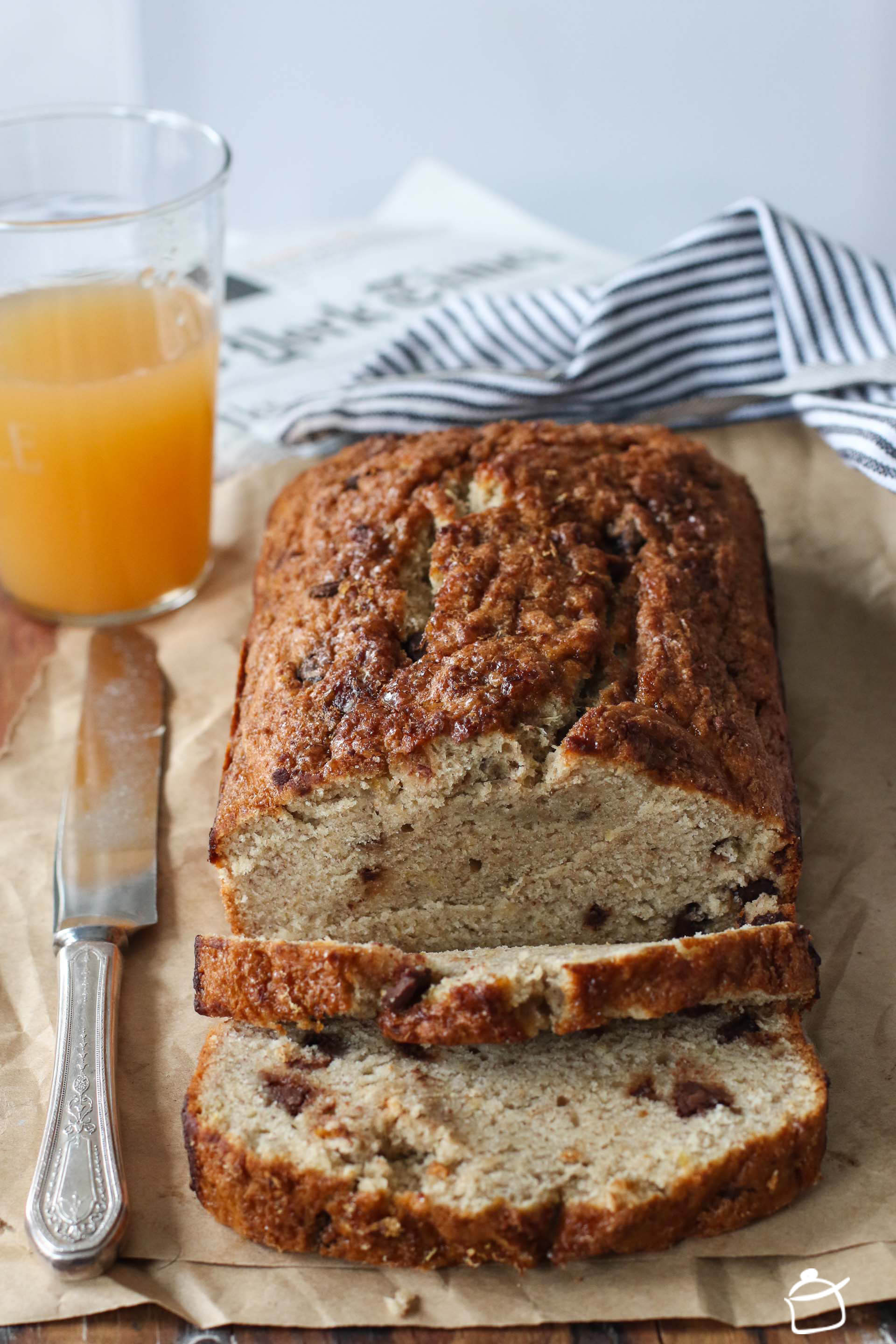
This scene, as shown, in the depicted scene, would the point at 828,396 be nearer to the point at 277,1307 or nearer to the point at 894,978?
the point at 894,978

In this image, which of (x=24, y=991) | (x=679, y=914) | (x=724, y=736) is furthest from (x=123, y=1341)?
(x=724, y=736)

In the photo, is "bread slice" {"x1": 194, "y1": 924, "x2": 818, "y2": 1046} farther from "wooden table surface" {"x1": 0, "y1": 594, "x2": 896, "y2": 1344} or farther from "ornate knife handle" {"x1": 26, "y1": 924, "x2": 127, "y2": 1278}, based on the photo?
"wooden table surface" {"x1": 0, "y1": 594, "x2": 896, "y2": 1344}

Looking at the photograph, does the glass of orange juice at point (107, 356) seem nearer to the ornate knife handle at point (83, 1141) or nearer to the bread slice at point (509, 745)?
the bread slice at point (509, 745)

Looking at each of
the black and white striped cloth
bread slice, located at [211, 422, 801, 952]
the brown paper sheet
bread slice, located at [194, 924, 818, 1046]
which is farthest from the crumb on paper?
the black and white striped cloth

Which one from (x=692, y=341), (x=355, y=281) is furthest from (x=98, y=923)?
(x=355, y=281)

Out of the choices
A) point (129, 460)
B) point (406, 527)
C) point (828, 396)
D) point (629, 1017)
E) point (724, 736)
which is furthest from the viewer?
point (828, 396)

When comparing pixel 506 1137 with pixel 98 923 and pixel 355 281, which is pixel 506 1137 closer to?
pixel 98 923

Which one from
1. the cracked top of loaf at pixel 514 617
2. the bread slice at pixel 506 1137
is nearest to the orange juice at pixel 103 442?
the cracked top of loaf at pixel 514 617
